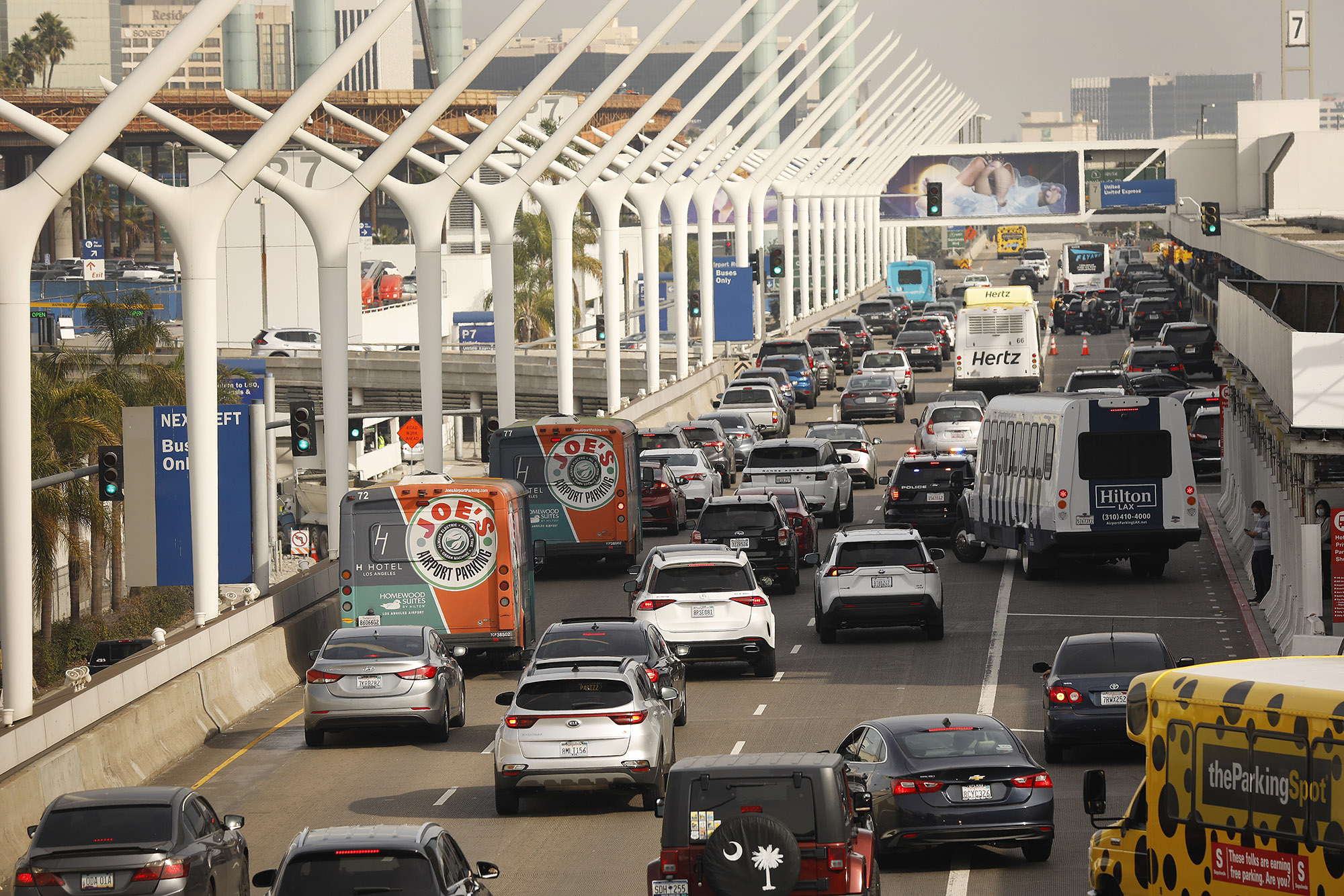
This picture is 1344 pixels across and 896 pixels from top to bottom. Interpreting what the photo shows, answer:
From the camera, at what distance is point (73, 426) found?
4788cm

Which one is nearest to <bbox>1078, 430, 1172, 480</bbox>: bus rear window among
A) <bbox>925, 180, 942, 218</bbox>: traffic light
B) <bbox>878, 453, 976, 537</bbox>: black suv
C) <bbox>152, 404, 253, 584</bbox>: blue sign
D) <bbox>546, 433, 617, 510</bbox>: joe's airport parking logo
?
<bbox>878, 453, 976, 537</bbox>: black suv

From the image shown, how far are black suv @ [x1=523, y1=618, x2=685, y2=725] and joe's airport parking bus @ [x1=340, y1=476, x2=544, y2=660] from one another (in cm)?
382

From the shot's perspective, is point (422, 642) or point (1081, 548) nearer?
point (422, 642)

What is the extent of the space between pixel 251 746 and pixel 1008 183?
456 feet

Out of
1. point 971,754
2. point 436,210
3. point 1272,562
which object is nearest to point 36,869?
point 971,754

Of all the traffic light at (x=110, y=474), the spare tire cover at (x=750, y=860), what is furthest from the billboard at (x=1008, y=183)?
the spare tire cover at (x=750, y=860)

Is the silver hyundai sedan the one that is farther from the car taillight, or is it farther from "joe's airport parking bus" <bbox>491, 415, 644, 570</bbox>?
"joe's airport parking bus" <bbox>491, 415, 644, 570</bbox>

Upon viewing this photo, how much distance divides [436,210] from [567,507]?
24.9ft

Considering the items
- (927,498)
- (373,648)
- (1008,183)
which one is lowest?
(373,648)

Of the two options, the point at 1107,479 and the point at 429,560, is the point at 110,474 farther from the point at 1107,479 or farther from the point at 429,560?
the point at 1107,479

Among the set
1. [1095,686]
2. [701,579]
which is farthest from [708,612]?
[1095,686]

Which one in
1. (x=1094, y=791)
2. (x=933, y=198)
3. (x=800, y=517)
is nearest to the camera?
(x=1094, y=791)

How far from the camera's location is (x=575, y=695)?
61.1 ft

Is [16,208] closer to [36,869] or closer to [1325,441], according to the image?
[36,869]
